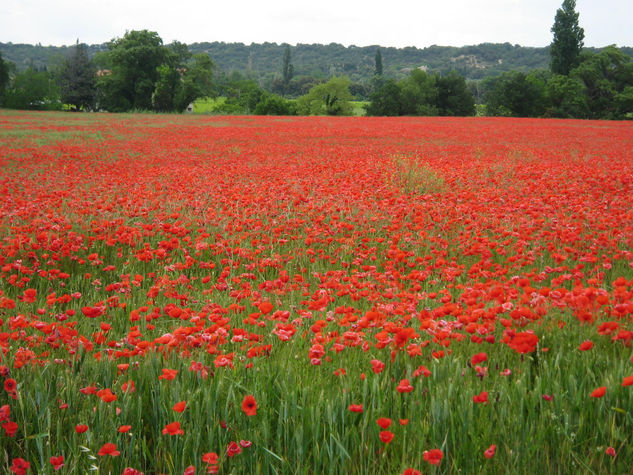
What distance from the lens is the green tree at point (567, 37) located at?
58.9 metres

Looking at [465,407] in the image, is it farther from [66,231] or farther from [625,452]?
[66,231]

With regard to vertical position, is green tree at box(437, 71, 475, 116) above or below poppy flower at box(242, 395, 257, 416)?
above

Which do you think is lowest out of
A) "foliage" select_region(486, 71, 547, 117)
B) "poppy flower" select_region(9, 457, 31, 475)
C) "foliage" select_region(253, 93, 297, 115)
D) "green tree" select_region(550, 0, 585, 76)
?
"poppy flower" select_region(9, 457, 31, 475)

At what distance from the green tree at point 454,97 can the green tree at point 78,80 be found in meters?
46.0

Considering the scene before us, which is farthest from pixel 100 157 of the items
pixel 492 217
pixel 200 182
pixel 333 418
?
pixel 333 418

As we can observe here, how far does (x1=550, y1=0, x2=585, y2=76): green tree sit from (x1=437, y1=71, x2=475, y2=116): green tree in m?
10.7

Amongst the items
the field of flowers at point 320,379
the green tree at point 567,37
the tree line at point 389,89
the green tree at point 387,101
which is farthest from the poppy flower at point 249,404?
the green tree at point 567,37

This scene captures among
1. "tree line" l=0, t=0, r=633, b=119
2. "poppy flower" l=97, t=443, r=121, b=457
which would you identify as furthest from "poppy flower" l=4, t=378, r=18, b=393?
"tree line" l=0, t=0, r=633, b=119

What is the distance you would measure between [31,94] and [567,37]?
64427mm

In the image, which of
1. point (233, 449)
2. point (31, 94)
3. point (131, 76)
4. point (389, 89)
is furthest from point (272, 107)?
point (233, 449)

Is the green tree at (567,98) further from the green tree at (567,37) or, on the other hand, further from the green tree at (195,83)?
the green tree at (195,83)

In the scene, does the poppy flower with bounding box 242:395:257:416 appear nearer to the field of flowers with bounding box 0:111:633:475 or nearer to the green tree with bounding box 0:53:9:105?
the field of flowers with bounding box 0:111:633:475

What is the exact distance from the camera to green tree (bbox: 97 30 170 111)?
61875mm

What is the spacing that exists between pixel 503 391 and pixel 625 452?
489 millimetres
